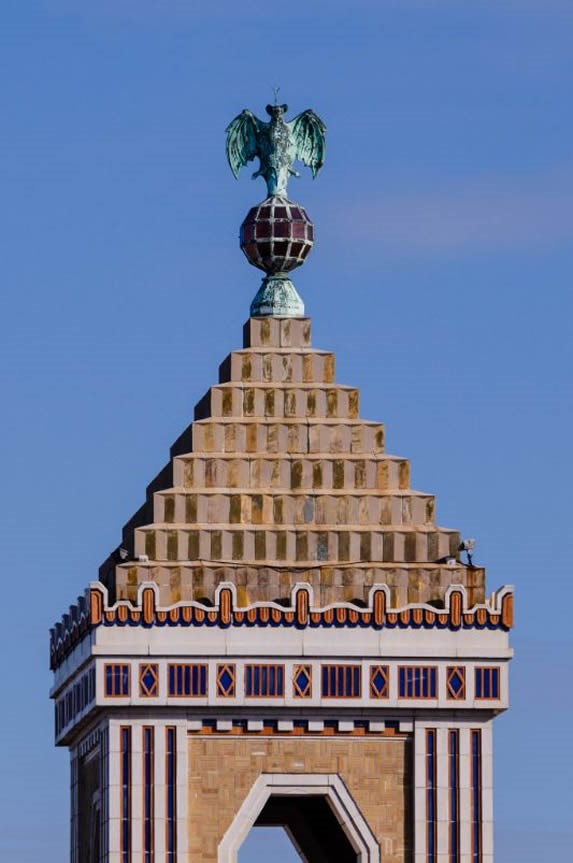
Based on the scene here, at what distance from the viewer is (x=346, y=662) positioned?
339 feet

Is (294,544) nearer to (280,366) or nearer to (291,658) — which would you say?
(291,658)

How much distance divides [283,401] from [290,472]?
197 cm

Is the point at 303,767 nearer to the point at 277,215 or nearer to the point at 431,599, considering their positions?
the point at 431,599

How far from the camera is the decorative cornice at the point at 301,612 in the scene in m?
103

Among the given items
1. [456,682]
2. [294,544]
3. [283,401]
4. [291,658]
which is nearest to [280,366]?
[283,401]

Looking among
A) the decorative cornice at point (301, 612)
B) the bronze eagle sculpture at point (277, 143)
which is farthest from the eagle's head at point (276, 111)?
the decorative cornice at point (301, 612)

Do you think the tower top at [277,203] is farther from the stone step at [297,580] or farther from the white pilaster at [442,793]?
the white pilaster at [442,793]

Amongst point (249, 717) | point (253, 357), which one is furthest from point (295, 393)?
point (249, 717)

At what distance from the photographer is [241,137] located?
361 feet

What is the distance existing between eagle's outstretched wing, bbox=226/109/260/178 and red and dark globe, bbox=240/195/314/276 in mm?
1592

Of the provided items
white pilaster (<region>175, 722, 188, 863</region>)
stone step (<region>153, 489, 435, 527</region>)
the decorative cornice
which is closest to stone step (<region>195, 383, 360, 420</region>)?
stone step (<region>153, 489, 435, 527</region>)

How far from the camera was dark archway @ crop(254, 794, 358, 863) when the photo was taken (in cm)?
10906

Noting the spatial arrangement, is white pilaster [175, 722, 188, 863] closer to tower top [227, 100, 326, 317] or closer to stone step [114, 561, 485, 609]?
stone step [114, 561, 485, 609]

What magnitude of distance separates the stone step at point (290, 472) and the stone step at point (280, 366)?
2216mm
